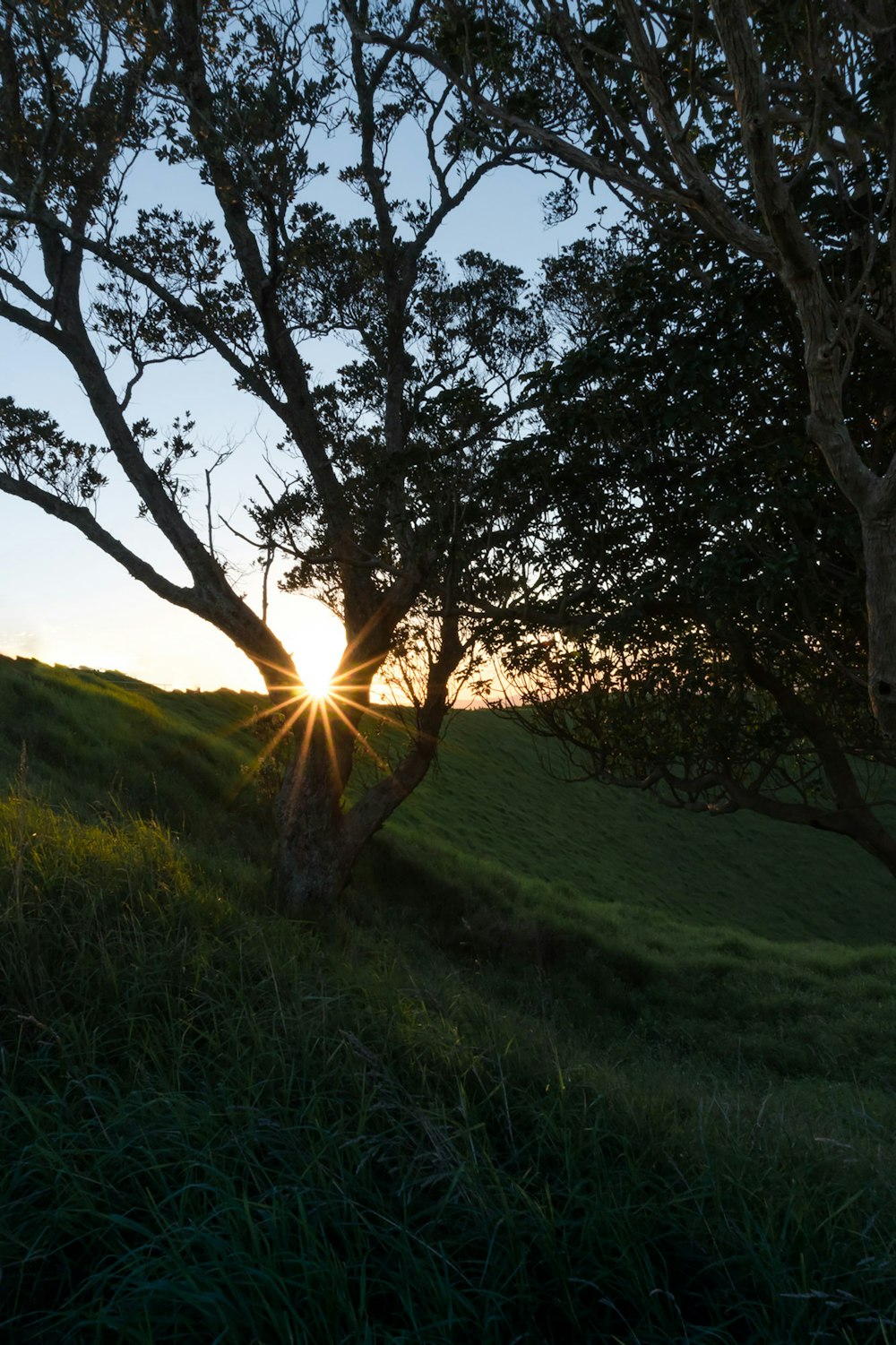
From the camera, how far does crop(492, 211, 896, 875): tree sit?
960cm

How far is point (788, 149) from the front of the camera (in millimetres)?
Answer: 11562

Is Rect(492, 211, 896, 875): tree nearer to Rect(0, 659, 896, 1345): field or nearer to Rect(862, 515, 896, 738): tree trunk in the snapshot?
Rect(862, 515, 896, 738): tree trunk

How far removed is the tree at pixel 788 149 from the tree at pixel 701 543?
26.7 inches

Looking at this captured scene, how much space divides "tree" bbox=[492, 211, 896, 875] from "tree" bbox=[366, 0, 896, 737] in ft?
2.23

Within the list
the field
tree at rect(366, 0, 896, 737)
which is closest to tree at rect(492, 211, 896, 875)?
tree at rect(366, 0, 896, 737)

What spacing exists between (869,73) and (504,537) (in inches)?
237

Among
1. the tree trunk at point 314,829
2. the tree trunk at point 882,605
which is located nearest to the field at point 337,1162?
the tree trunk at point 882,605

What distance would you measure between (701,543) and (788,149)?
17.3ft

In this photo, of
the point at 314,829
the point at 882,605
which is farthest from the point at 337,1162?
the point at 314,829

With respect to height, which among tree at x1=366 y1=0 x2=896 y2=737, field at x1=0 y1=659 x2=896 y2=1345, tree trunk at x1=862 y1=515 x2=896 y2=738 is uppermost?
tree at x1=366 y1=0 x2=896 y2=737

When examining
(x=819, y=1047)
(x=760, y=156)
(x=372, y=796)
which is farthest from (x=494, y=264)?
(x=819, y=1047)

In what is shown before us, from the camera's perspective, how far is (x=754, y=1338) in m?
3.30

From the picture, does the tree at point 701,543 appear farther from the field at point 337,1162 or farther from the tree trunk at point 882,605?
the field at point 337,1162

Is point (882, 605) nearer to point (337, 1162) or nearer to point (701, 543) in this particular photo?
point (701, 543)
